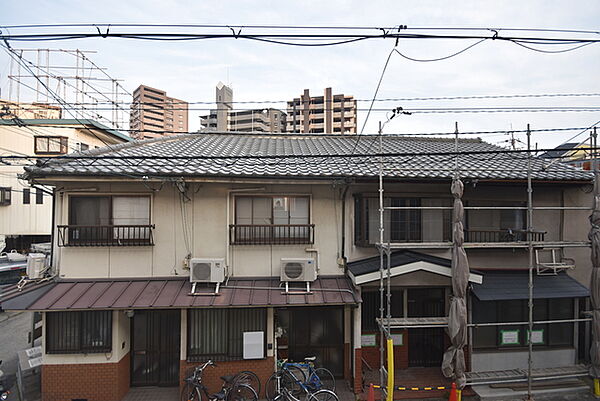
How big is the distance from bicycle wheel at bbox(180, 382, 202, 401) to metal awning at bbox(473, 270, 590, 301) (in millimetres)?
9046

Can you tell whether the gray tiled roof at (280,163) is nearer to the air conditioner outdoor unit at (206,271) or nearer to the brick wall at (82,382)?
the air conditioner outdoor unit at (206,271)

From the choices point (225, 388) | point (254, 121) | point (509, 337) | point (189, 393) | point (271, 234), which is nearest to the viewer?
point (225, 388)

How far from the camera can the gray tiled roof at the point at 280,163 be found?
30.8 feet

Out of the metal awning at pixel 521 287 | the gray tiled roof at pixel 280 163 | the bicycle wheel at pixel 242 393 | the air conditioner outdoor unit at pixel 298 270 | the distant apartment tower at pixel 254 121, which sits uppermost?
the distant apartment tower at pixel 254 121

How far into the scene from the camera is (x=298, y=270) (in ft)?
31.4

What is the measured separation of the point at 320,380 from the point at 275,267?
152 inches

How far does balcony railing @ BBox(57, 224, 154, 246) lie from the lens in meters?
9.45

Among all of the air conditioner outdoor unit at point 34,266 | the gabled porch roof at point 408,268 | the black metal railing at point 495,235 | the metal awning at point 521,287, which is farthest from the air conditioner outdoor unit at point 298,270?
the air conditioner outdoor unit at point 34,266

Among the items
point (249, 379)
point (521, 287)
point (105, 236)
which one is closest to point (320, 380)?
point (249, 379)

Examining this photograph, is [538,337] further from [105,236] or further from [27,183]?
[27,183]

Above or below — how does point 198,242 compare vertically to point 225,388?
above

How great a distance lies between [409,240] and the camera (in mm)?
10438

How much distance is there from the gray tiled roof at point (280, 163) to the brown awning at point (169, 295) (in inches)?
134

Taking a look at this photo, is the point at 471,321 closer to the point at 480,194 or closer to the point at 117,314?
the point at 480,194
